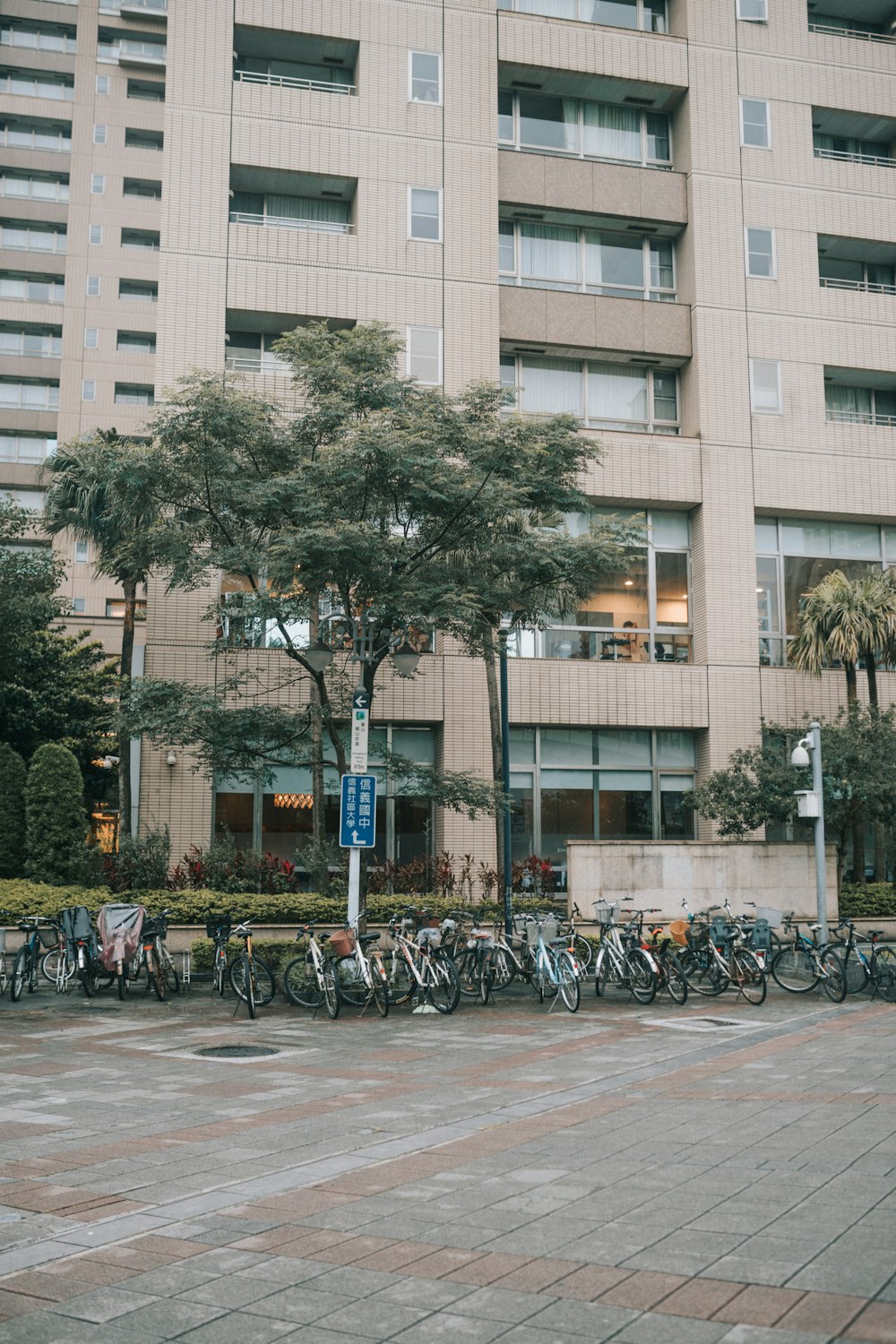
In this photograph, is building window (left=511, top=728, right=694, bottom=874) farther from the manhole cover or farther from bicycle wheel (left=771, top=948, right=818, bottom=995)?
the manhole cover

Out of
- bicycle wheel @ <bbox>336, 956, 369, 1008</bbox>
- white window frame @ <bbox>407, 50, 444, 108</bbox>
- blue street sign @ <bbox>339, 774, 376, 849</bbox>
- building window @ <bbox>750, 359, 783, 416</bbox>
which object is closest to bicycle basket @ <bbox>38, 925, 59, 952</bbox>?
bicycle wheel @ <bbox>336, 956, 369, 1008</bbox>

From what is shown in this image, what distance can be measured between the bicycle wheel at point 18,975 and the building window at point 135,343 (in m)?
42.7

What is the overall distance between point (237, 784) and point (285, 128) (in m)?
14.3

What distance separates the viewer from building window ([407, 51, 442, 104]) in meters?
27.5

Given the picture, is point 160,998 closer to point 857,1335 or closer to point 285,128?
point 857,1335

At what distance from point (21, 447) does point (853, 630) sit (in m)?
40.5

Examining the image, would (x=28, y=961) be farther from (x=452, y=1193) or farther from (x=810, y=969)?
(x=452, y=1193)

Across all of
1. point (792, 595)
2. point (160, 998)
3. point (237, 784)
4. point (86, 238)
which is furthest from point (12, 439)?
point (160, 998)

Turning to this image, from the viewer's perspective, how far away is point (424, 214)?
27.1 meters

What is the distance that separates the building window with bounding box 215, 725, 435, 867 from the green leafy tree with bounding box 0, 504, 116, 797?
10.4ft

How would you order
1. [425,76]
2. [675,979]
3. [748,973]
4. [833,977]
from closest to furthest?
1. [675,979]
2. [748,973]
3. [833,977]
4. [425,76]

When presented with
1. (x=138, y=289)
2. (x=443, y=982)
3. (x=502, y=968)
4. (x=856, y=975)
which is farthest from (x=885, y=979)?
(x=138, y=289)

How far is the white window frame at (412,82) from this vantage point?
2742cm

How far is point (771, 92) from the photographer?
29469mm
